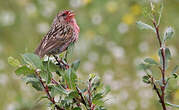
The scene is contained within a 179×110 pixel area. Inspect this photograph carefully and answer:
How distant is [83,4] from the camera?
27.6ft

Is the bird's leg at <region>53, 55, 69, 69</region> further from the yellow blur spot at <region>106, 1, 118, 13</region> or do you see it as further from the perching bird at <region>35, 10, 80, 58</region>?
the yellow blur spot at <region>106, 1, 118, 13</region>

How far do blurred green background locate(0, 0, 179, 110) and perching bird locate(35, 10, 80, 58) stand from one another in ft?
8.95

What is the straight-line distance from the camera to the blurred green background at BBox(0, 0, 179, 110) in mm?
7293

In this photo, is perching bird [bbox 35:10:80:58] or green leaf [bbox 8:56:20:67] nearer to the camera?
green leaf [bbox 8:56:20:67]

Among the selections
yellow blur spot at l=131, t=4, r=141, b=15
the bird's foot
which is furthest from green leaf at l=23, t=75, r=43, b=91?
yellow blur spot at l=131, t=4, r=141, b=15

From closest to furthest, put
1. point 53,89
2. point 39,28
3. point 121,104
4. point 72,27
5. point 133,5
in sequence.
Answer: point 53,89
point 72,27
point 121,104
point 133,5
point 39,28

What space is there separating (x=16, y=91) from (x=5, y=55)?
1561 millimetres

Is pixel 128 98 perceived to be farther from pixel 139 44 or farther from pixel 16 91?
pixel 16 91

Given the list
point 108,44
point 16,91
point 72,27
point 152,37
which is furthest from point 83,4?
point 72,27

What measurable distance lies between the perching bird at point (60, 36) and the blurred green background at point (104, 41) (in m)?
2.73

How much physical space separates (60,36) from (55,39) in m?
0.12

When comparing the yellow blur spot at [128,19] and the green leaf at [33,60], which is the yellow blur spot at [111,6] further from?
the green leaf at [33,60]

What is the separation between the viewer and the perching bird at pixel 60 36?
3.58 m

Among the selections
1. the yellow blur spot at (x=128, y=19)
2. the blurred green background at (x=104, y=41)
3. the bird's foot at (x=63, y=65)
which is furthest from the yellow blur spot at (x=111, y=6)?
the bird's foot at (x=63, y=65)
